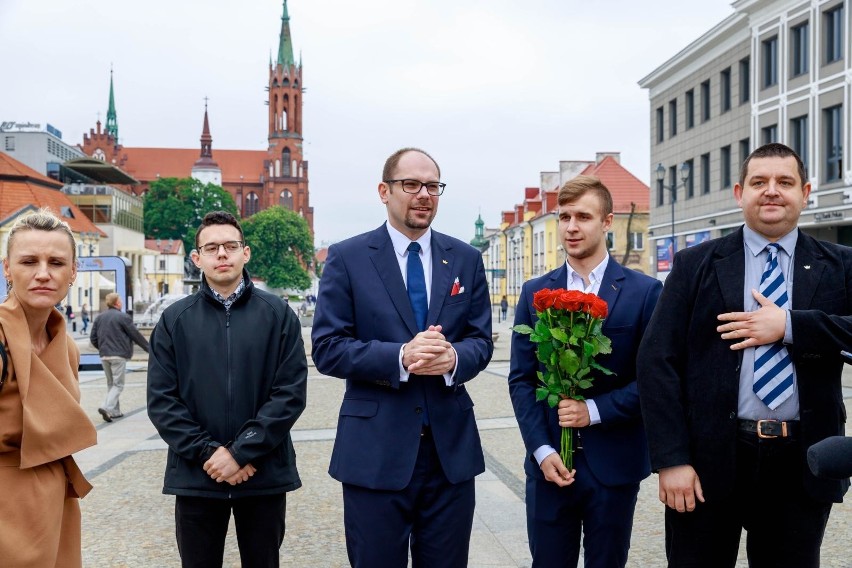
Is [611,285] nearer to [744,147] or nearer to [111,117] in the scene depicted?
[744,147]

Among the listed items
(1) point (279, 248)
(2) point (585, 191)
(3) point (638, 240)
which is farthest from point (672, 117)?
(1) point (279, 248)

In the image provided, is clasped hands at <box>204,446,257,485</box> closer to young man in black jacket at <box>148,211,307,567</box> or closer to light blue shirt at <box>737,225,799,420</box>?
young man in black jacket at <box>148,211,307,567</box>

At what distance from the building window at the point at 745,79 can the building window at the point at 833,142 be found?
17.6ft

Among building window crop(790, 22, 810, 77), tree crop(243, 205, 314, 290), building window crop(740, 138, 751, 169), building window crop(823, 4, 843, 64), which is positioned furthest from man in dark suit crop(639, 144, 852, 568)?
tree crop(243, 205, 314, 290)

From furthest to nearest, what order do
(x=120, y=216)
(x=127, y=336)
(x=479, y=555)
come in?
1. (x=120, y=216)
2. (x=127, y=336)
3. (x=479, y=555)

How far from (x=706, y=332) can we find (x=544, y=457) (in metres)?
0.88

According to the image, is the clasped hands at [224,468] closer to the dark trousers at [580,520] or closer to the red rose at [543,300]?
the dark trousers at [580,520]

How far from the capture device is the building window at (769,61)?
100 ft

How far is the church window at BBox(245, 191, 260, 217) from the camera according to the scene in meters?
147

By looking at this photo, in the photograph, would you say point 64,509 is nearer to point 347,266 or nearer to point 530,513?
point 347,266

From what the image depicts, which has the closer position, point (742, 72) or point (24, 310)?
point (24, 310)

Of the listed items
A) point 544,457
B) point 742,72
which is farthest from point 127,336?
point 742,72

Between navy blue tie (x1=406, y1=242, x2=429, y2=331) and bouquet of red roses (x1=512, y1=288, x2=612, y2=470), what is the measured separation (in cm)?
45

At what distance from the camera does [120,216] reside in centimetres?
8231
